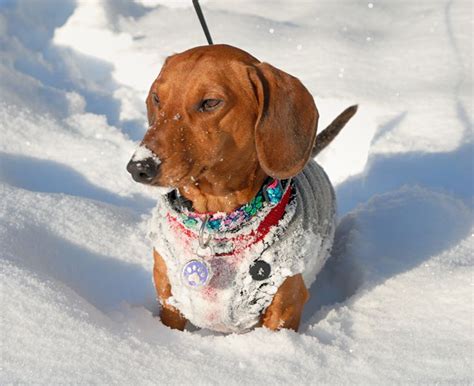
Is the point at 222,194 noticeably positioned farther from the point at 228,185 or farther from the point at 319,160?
the point at 319,160

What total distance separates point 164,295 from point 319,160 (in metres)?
1.92

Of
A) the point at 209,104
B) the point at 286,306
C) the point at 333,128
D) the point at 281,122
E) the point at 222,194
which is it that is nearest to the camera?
the point at 209,104

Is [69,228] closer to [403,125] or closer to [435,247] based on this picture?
[435,247]

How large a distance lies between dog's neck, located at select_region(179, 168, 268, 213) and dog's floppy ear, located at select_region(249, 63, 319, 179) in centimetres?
13

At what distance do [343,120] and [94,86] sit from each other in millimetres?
2164

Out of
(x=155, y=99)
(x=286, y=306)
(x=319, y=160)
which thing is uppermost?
(x=155, y=99)

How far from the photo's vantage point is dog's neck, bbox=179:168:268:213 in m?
2.45

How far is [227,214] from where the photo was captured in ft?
8.10

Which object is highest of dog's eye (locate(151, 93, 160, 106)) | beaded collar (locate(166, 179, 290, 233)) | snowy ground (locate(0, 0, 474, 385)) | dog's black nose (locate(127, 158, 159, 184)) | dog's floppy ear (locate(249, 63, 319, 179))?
dog's black nose (locate(127, 158, 159, 184))

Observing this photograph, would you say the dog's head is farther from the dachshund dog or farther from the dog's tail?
the dog's tail

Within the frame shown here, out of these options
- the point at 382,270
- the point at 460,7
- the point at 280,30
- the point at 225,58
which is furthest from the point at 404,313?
the point at 460,7

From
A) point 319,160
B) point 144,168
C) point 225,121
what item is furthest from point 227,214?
point 319,160

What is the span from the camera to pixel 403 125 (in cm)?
456

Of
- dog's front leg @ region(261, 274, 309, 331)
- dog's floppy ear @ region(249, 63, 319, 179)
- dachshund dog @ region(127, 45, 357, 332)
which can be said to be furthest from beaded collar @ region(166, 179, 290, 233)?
dog's front leg @ region(261, 274, 309, 331)
